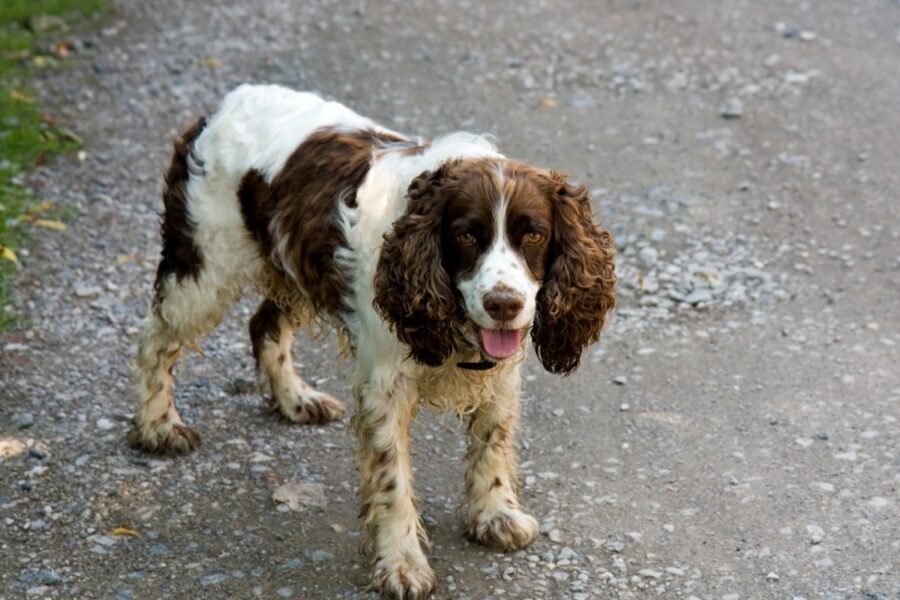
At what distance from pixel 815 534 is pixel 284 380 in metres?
2.51

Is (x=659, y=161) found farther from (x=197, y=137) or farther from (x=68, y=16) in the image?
(x=68, y=16)

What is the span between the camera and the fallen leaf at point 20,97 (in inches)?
389

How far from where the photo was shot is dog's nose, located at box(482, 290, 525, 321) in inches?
163

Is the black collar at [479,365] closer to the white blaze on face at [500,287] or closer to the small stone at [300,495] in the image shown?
the white blaze on face at [500,287]

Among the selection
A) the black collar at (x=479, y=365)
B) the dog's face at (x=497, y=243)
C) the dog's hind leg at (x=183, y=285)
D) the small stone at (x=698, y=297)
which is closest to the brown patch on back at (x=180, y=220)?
the dog's hind leg at (x=183, y=285)

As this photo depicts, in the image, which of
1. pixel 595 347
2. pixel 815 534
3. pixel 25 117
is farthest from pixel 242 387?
pixel 25 117

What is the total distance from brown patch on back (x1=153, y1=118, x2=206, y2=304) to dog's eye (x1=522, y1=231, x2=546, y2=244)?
1778 mm

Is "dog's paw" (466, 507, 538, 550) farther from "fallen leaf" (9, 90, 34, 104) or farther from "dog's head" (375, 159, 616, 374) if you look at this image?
"fallen leaf" (9, 90, 34, 104)

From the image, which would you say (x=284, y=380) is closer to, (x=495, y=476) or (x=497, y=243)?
(x=495, y=476)

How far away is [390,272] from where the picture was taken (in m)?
4.43

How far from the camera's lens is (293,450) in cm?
584

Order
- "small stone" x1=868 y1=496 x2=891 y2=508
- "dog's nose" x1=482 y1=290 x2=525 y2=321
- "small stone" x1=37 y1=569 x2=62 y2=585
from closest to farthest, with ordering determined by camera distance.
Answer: "dog's nose" x1=482 y1=290 x2=525 y2=321, "small stone" x1=37 y1=569 x2=62 y2=585, "small stone" x1=868 y1=496 x2=891 y2=508

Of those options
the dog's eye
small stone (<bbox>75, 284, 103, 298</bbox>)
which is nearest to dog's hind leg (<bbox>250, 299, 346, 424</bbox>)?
small stone (<bbox>75, 284, 103, 298</bbox>)

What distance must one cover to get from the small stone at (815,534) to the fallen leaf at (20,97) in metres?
7.18
